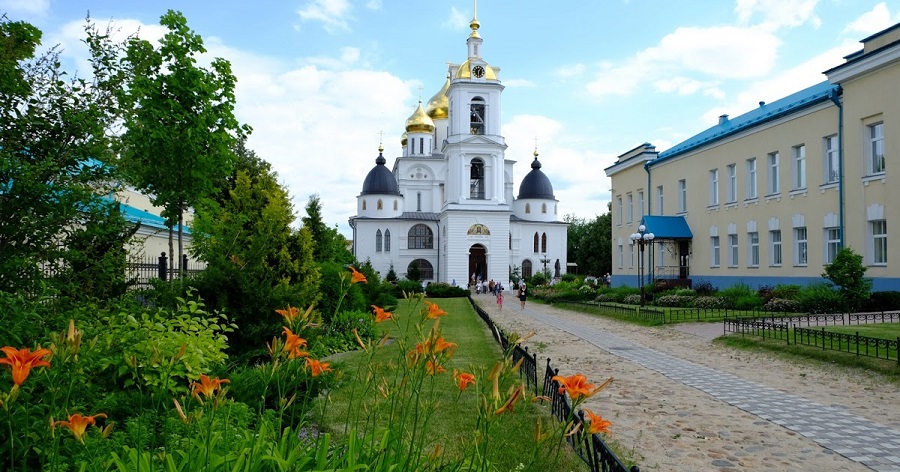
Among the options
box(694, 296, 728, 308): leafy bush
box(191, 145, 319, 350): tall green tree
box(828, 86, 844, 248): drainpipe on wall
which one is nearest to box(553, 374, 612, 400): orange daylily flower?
box(191, 145, 319, 350): tall green tree

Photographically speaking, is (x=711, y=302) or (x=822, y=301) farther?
(x=711, y=302)

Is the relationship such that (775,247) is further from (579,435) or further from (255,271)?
(579,435)

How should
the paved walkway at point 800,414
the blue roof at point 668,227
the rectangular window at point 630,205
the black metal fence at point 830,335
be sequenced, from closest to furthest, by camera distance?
the paved walkway at point 800,414, the black metal fence at point 830,335, the blue roof at point 668,227, the rectangular window at point 630,205

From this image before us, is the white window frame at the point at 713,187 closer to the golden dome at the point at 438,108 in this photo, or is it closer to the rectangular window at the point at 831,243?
the rectangular window at the point at 831,243

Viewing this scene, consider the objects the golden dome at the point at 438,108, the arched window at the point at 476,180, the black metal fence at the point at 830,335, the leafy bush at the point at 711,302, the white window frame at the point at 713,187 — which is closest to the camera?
the black metal fence at the point at 830,335

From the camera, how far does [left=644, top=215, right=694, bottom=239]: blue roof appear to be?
3091cm

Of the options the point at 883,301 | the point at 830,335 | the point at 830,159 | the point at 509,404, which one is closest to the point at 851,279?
the point at 883,301

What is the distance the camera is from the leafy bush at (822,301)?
18406 mm

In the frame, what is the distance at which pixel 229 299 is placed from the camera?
9578 mm

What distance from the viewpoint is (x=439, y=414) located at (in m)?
7.39

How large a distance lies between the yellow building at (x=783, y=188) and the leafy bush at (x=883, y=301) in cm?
65

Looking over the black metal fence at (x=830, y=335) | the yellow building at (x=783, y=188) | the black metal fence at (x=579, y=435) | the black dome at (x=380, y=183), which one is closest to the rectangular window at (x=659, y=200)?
the yellow building at (x=783, y=188)

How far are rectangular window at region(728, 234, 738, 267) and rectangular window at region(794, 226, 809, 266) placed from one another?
3784mm

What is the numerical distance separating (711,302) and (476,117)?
34.2 metres
